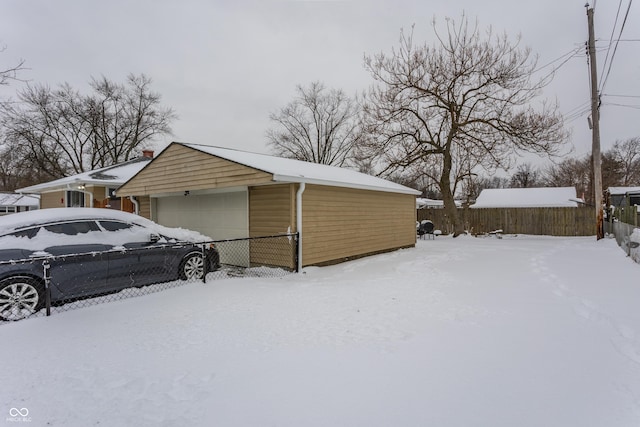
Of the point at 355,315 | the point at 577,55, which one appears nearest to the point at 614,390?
the point at 355,315

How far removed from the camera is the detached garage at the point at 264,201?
25.2 ft

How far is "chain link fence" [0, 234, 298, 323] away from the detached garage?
0.85 m

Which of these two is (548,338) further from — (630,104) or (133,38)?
(630,104)

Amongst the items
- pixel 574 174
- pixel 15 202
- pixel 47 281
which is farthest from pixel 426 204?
pixel 15 202

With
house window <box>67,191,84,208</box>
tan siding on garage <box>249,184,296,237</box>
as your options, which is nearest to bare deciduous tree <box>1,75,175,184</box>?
house window <box>67,191,84,208</box>

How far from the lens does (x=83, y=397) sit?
8.04ft

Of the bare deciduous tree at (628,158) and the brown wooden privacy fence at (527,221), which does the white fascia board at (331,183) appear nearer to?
the brown wooden privacy fence at (527,221)

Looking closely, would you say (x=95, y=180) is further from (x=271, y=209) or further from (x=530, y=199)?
(x=530, y=199)

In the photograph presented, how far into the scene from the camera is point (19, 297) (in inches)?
172

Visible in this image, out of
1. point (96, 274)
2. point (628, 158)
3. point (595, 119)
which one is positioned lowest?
point (96, 274)

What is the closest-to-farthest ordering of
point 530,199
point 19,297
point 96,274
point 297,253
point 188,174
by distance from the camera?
point 19,297
point 96,274
point 297,253
point 188,174
point 530,199

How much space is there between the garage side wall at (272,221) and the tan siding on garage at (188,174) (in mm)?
713

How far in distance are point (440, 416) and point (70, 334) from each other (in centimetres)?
389

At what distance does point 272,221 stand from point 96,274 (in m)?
3.80
